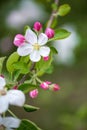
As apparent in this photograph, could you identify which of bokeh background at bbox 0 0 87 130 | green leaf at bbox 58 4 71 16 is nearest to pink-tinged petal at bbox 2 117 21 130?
green leaf at bbox 58 4 71 16

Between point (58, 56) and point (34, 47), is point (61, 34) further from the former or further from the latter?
point (58, 56)

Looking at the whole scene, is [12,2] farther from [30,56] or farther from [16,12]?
[30,56]

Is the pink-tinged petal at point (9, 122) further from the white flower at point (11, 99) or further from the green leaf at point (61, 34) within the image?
the green leaf at point (61, 34)

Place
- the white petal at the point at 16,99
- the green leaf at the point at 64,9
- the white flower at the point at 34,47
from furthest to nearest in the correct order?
the green leaf at the point at 64,9 < the white flower at the point at 34,47 < the white petal at the point at 16,99

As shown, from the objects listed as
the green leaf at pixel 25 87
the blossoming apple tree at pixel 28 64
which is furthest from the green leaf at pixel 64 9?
the green leaf at pixel 25 87

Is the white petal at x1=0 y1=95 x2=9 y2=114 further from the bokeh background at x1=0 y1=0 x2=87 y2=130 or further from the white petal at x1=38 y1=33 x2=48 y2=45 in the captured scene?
the bokeh background at x1=0 y1=0 x2=87 y2=130

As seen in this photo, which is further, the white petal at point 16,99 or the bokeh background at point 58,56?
the bokeh background at point 58,56
